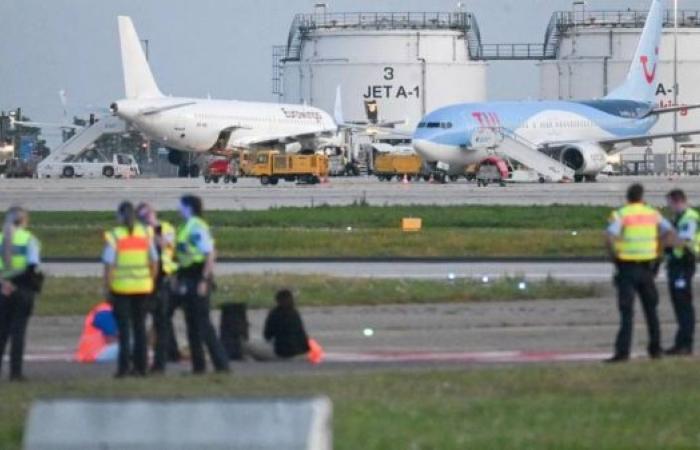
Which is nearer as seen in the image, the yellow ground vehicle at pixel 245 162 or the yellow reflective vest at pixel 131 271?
the yellow reflective vest at pixel 131 271

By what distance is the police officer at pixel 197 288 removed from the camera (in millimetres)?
17719

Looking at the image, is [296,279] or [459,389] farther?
[296,279]

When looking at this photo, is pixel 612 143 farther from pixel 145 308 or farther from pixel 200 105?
pixel 145 308

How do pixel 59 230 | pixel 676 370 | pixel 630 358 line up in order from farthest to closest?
pixel 59 230, pixel 630 358, pixel 676 370

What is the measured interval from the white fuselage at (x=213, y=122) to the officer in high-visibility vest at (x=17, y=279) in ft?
247

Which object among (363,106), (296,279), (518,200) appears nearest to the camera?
(296,279)

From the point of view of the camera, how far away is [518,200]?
5738 centimetres

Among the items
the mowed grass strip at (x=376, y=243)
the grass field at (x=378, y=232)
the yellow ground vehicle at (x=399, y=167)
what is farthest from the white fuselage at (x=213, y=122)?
the mowed grass strip at (x=376, y=243)

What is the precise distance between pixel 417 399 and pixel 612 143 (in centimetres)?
7272

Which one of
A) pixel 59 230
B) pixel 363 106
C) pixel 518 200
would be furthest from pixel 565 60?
pixel 59 230

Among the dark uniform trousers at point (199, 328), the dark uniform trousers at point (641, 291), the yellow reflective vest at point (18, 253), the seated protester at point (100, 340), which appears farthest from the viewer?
the seated protester at point (100, 340)

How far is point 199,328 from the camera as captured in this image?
17766 millimetres

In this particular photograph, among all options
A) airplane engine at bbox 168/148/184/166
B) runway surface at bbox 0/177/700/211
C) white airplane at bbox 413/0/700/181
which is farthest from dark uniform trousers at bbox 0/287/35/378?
airplane engine at bbox 168/148/184/166

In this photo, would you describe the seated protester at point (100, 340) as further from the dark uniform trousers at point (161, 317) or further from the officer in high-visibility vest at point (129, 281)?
the officer in high-visibility vest at point (129, 281)
